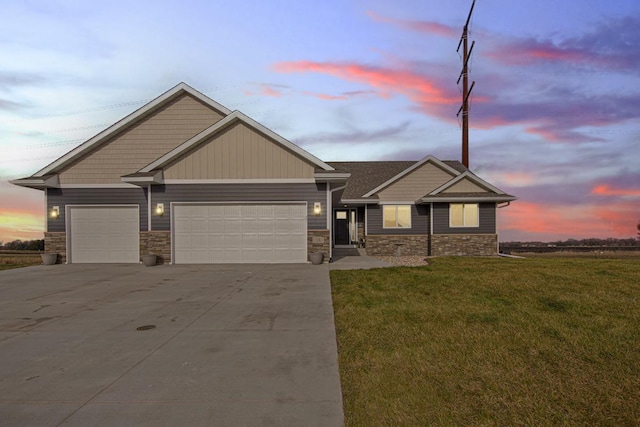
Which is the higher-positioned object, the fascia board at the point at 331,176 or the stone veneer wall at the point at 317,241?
the fascia board at the point at 331,176

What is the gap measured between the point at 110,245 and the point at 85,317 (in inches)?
402

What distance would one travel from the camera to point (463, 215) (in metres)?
19.7

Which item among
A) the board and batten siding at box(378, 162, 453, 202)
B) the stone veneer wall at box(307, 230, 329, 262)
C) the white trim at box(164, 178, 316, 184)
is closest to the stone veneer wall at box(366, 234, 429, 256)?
the board and batten siding at box(378, 162, 453, 202)

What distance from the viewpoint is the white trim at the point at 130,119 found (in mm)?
15633

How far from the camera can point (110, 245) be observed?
1605cm

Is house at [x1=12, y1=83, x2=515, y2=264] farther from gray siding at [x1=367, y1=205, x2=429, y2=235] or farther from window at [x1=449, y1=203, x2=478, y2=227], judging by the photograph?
gray siding at [x1=367, y1=205, x2=429, y2=235]

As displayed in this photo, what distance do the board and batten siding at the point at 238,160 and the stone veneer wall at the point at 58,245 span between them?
5628 millimetres

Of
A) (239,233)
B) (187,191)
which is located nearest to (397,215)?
(239,233)

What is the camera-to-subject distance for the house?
14.9 meters

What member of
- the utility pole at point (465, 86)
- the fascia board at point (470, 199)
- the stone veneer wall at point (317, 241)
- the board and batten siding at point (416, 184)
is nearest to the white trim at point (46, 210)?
the stone veneer wall at point (317, 241)

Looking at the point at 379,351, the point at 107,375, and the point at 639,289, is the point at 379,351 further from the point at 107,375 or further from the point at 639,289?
the point at 639,289

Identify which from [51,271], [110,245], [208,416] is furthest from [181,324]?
[110,245]

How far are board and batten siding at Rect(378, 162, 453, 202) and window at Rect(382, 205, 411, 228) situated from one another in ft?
1.51

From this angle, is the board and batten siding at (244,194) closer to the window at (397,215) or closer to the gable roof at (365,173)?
the gable roof at (365,173)
